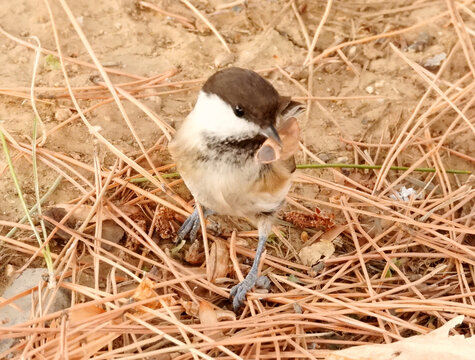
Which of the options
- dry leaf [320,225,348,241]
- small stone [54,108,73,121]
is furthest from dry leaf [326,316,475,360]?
small stone [54,108,73,121]

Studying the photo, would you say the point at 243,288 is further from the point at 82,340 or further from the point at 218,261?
the point at 82,340

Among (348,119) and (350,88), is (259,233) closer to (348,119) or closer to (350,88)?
(348,119)

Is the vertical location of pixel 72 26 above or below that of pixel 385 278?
above

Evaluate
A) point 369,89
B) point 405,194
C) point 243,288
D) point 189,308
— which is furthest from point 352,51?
point 189,308

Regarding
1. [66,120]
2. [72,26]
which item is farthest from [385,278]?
[72,26]

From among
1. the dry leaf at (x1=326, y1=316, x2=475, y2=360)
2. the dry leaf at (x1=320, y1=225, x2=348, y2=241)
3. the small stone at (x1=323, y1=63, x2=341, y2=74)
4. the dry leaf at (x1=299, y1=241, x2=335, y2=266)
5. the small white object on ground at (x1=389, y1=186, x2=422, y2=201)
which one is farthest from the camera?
the small stone at (x1=323, y1=63, x2=341, y2=74)

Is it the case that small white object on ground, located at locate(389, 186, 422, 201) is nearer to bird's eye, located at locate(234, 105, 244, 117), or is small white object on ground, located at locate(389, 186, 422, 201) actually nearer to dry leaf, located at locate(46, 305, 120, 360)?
bird's eye, located at locate(234, 105, 244, 117)

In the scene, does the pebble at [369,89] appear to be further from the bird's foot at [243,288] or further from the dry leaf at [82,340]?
the dry leaf at [82,340]
